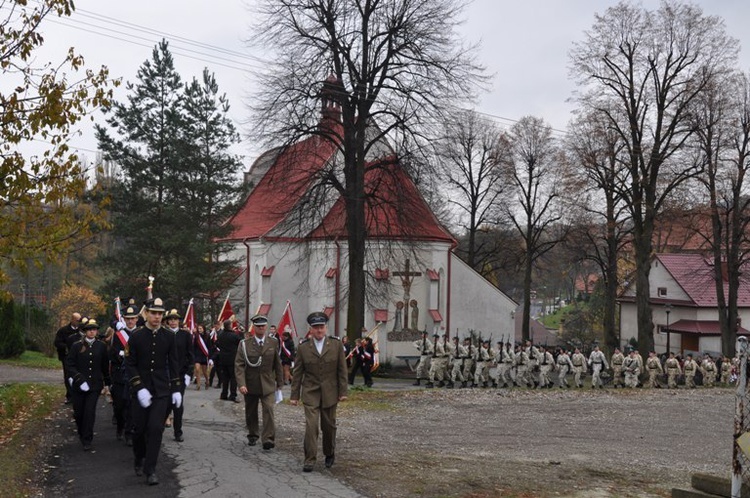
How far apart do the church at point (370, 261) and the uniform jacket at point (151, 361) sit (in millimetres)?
18525

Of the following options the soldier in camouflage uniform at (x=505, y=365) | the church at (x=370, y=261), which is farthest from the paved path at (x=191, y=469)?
the church at (x=370, y=261)

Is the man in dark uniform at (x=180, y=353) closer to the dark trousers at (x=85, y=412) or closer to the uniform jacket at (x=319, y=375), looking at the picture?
the dark trousers at (x=85, y=412)

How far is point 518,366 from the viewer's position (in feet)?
86.4

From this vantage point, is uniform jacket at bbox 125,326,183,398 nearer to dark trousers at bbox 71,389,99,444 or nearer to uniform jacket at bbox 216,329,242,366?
dark trousers at bbox 71,389,99,444

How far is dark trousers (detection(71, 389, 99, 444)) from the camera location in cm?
1043

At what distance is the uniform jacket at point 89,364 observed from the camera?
35.1 ft

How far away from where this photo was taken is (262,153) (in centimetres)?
2888

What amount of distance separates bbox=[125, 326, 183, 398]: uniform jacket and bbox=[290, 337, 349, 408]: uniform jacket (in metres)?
1.54

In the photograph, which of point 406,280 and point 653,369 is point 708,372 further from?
point 406,280

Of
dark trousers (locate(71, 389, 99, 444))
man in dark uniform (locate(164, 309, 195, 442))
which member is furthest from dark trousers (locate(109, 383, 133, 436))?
man in dark uniform (locate(164, 309, 195, 442))

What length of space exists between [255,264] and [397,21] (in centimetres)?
1952

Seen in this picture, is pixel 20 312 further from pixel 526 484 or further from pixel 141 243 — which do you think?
pixel 526 484

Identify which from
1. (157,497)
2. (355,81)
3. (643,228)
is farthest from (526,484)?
(643,228)

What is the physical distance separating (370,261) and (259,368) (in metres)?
23.0
